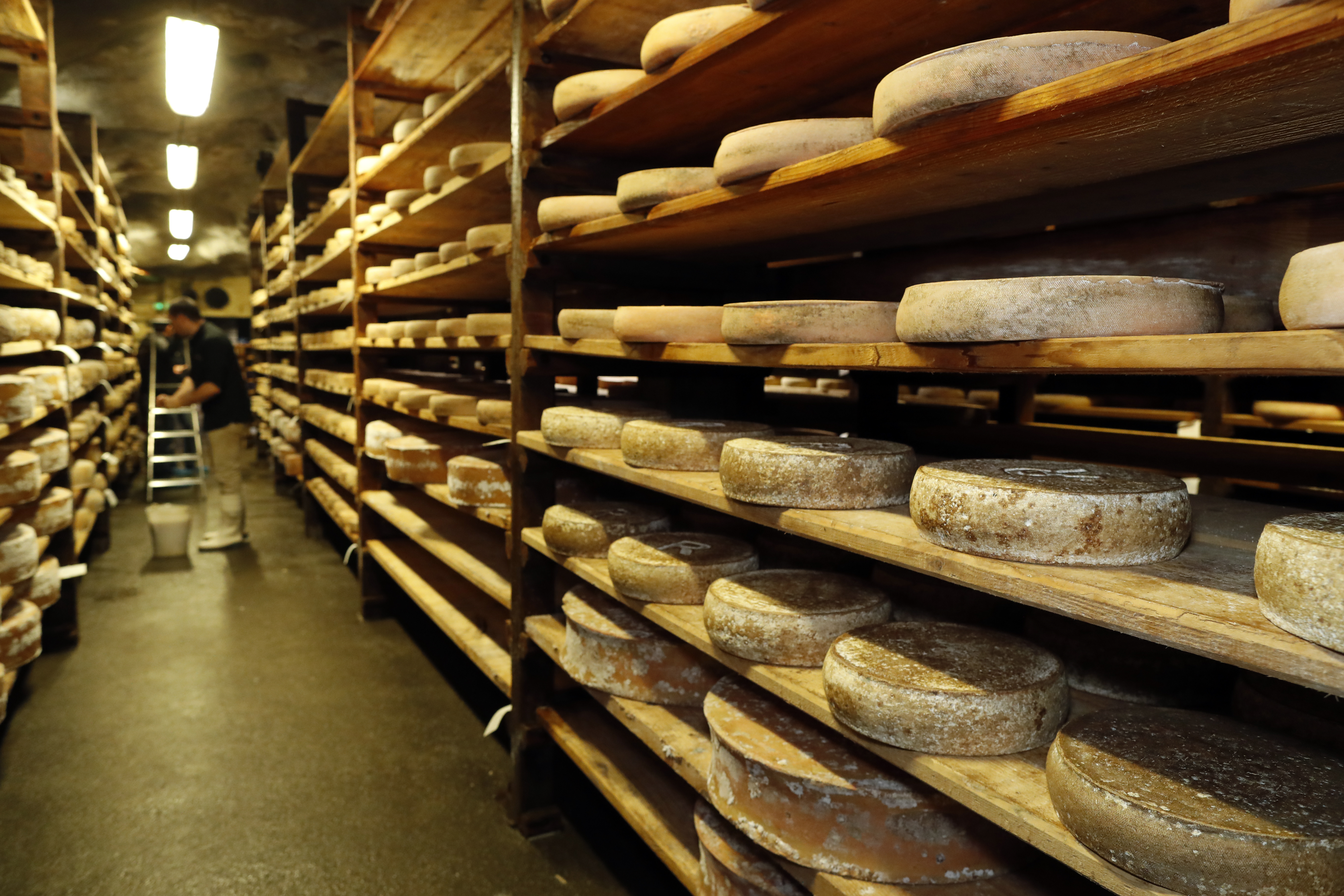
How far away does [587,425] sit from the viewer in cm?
228

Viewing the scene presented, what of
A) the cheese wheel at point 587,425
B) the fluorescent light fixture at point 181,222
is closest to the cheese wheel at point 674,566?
the cheese wheel at point 587,425

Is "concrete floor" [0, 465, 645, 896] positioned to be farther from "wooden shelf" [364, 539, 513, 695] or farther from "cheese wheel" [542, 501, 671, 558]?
"cheese wheel" [542, 501, 671, 558]

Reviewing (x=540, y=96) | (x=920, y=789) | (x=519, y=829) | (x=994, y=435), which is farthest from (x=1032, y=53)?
(x=519, y=829)

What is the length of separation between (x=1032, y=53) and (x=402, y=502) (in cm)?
418

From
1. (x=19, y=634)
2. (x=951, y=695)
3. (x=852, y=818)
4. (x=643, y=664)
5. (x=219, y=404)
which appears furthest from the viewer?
(x=219, y=404)

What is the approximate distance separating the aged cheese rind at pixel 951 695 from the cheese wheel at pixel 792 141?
88 centimetres

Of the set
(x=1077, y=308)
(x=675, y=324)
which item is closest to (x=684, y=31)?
(x=675, y=324)

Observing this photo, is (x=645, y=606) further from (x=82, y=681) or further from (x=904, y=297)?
(x=82, y=681)

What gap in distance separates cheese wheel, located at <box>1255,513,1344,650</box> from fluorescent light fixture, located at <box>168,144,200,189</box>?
7382mm

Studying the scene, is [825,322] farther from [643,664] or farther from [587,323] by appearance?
[643,664]

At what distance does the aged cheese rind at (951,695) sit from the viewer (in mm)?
1218

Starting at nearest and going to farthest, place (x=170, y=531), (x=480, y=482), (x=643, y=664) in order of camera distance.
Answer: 1. (x=643, y=664)
2. (x=480, y=482)
3. (x=170, y=531)

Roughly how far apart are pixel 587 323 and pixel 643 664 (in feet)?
2.91

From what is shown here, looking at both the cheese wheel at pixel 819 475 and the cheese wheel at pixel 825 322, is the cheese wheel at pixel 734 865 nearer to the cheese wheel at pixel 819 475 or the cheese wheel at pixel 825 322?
the cheese wheel at pixel 819 475
